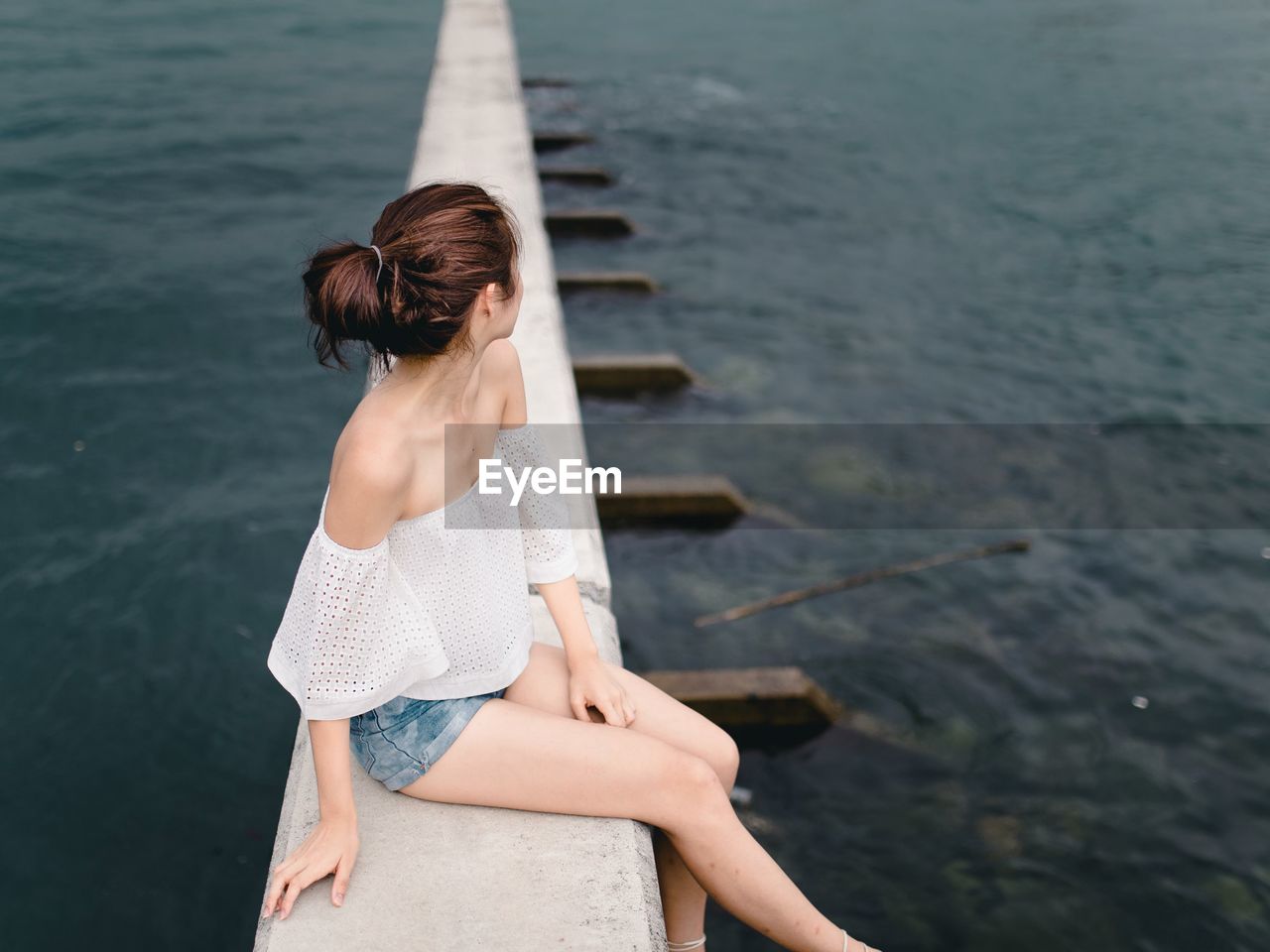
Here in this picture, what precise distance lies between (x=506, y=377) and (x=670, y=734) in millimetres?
960

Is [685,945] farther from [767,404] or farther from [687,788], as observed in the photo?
[767,404]

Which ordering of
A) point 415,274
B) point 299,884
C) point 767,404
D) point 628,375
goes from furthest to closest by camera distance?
point 767,404 < point 628,375 < point 299,884 < point 415,274

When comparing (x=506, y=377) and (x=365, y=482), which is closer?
(x=365, y=482)

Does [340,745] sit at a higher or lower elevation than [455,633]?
lower

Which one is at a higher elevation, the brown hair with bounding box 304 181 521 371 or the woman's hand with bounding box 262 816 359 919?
the brown hair with bounding box 304 181 521 371

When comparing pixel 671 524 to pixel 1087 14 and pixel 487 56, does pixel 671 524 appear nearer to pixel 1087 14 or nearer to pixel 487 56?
pixel 487 56

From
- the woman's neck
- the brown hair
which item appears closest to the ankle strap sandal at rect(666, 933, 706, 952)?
the woman's neck

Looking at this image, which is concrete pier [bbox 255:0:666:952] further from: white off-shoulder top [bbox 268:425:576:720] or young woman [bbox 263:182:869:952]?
white off-shoulder top [bbox 268:425:576:720]

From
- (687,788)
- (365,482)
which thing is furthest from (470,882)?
(365,482)

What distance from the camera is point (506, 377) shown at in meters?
2.71

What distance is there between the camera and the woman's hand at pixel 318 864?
2229 millimetres

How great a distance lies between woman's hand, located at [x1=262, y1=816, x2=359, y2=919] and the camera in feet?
7.31

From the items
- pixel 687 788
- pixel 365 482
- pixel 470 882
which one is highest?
pixel 365 482

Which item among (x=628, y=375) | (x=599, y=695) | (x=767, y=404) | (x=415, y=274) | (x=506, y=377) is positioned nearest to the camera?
(x=415, y=274)
